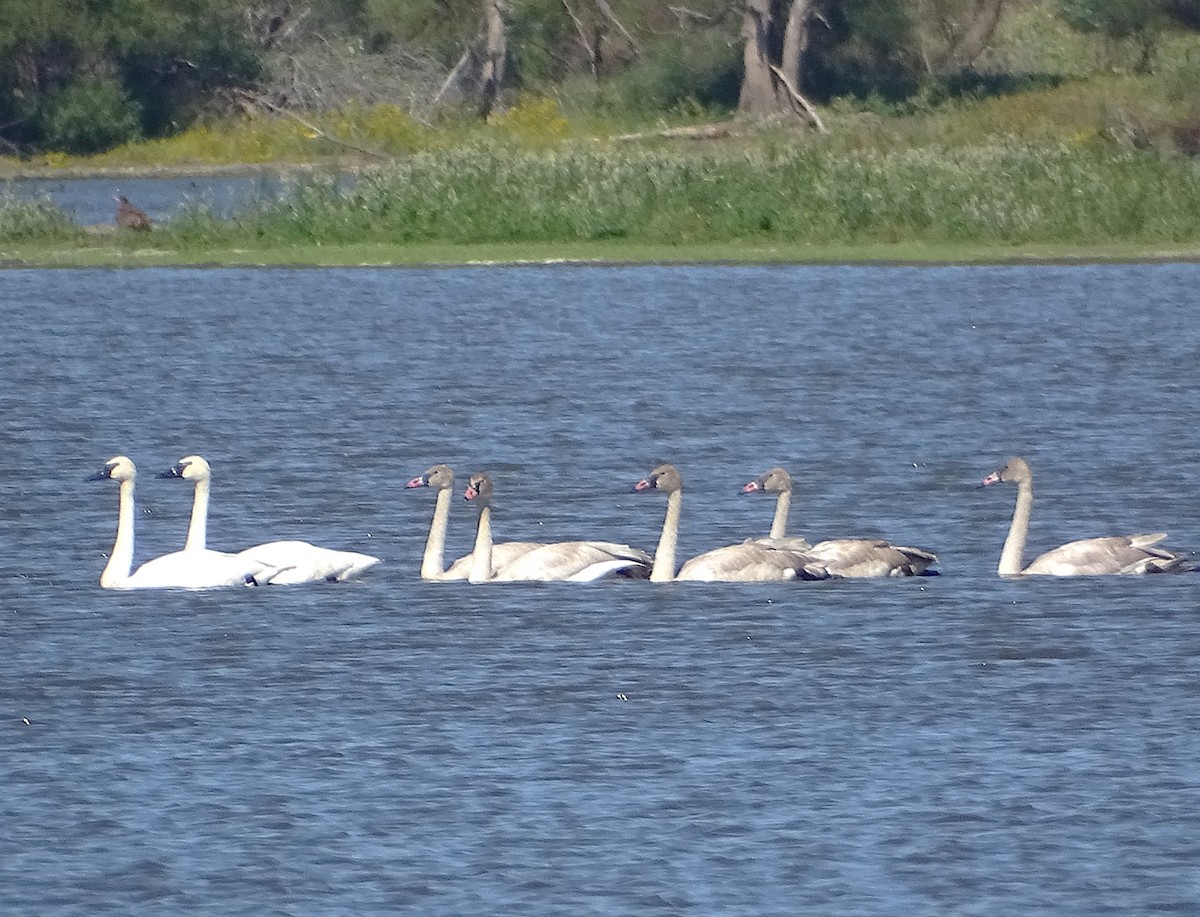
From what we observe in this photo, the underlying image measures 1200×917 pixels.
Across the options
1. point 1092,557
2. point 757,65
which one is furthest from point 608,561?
point 757,65

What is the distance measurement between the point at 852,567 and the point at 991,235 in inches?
866

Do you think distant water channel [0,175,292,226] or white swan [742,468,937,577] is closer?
white swan [742,468,937,577]

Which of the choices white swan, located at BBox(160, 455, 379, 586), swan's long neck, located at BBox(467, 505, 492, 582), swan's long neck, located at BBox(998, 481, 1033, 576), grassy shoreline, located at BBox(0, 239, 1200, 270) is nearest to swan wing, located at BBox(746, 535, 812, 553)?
swan's long neck, located at BBox(998, 481, 1033, 576)

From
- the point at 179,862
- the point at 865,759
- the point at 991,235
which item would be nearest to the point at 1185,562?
the point at 865,759

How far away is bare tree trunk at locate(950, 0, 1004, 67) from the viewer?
67.2 m

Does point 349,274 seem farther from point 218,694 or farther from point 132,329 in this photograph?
point 218,694

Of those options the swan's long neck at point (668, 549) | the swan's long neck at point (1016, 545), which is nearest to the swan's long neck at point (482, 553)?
the swan's long neck at point (668, 549)

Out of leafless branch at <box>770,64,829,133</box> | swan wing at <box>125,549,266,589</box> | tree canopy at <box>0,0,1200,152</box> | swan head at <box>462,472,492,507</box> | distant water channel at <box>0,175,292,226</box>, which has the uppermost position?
swan head at <box>462,472,492,507</box>

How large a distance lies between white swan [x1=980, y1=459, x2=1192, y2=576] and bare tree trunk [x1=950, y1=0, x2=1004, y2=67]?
51.1 m

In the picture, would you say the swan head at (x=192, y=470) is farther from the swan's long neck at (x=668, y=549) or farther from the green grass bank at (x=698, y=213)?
the green grass bank at (x=698, y=213)

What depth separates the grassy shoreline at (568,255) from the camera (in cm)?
3550

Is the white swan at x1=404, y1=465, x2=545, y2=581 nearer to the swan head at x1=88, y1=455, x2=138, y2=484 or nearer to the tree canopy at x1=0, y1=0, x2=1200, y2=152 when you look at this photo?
the swan head at x1=88, y1=455, x2=138, y2=484

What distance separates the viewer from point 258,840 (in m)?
9.82

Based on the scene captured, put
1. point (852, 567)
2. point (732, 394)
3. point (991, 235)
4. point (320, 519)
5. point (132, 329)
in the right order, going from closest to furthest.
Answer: point (852, 567), point (320, 519), point (732, 394), point (132, 329), point (991, 235)
